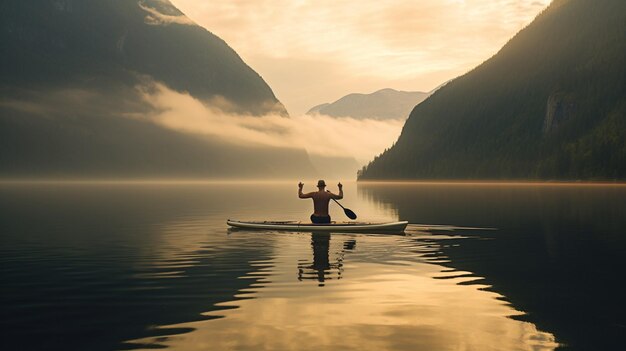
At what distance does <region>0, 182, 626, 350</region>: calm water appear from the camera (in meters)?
16.6

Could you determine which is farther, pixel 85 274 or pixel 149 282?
pixel 85 274

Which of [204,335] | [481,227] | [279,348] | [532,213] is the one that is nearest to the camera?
[279,348]

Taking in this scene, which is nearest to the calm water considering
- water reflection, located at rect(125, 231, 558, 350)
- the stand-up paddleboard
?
water reflection, located at rect(125, 231, 558, 350)

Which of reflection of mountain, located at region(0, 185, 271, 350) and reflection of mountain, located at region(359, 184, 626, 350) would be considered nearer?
reflection of mountain, located at region(0, 185, 271, 350)

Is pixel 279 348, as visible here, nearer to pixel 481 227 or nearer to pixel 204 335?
pixel 204 335

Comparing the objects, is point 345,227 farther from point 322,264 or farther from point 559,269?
point 559,269

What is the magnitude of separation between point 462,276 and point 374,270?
12.4 feet

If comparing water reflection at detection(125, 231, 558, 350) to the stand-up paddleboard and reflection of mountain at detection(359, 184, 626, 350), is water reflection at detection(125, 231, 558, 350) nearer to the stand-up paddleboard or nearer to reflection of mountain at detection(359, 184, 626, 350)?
reflection of mountain at detection(359, 184, 626, 350)

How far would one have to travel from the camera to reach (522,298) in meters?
21.8

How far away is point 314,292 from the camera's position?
22594 mm

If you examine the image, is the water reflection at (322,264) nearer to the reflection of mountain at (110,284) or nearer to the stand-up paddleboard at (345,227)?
the reflection of mountain at (110,284)

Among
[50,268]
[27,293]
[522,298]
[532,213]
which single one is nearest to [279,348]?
[522,298]

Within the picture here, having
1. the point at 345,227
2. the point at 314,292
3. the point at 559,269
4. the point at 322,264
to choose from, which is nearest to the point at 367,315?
the point at 314,292

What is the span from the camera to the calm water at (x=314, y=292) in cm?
1661
